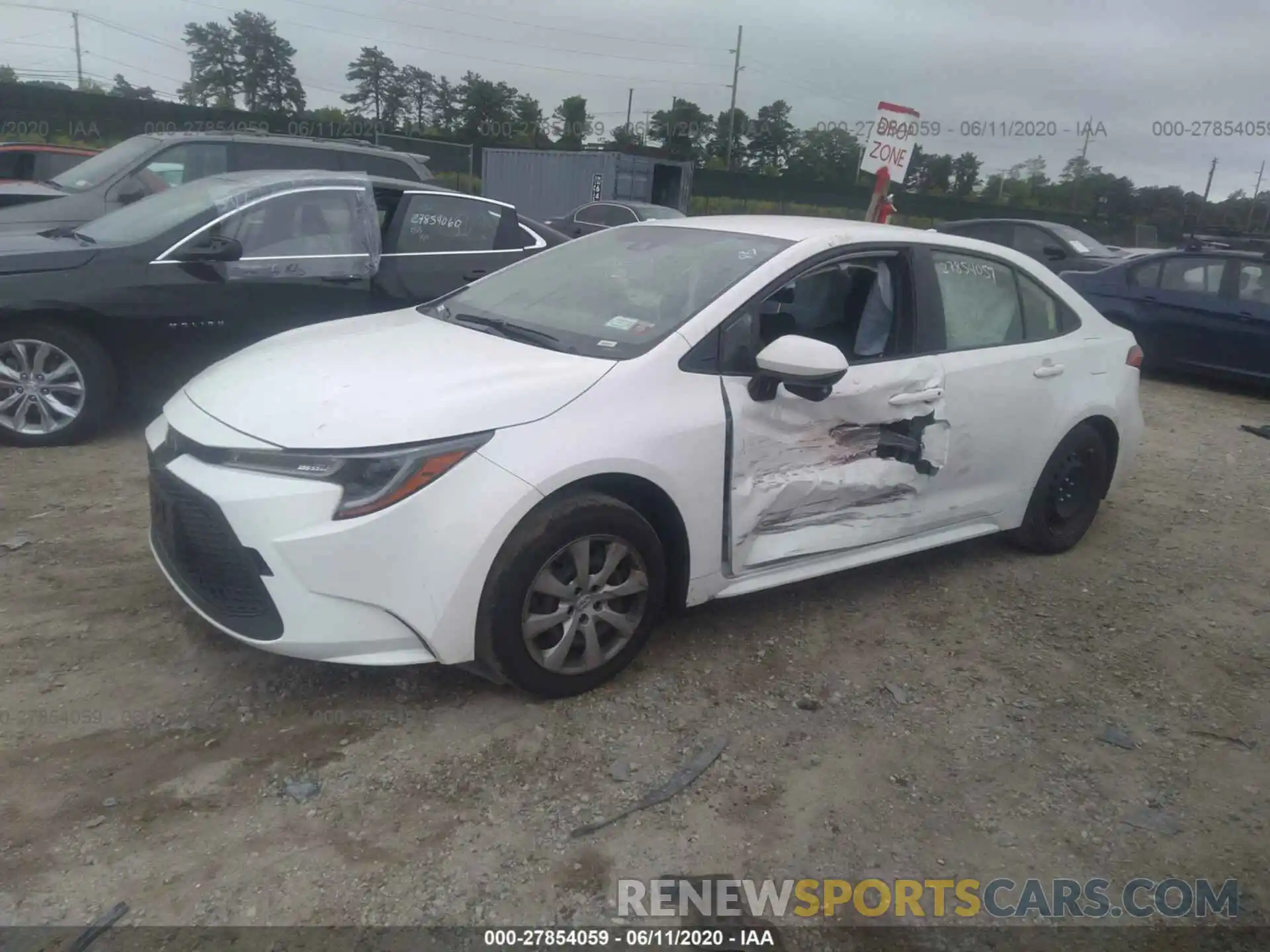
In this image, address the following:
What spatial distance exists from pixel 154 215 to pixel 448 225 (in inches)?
70.4

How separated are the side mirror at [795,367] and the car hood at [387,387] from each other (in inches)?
22.5

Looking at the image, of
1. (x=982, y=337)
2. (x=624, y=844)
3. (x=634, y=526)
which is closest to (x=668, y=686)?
(x=634, y=526)

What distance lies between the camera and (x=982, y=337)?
4316 millimetres

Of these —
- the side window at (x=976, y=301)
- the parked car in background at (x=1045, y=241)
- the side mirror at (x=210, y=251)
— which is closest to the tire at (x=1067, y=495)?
the side window at (x=976, y=301)

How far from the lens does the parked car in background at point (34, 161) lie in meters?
10.9

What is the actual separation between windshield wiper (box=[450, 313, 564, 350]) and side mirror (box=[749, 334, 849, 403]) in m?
0.71

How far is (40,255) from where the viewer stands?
519 cm

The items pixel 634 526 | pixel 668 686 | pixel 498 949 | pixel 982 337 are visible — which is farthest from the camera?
pixel 982 337

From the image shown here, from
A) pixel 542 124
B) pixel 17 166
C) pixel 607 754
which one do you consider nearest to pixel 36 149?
pixel 17 166

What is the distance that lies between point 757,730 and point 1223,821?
141 cm

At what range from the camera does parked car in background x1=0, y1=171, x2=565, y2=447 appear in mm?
5195

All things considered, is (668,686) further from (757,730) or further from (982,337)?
(982,337)

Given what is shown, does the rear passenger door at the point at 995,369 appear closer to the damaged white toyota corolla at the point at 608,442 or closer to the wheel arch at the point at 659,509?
the damaged white toyota corolla at the point at 608,442

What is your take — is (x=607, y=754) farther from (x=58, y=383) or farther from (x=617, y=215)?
(x=617, y=215)
